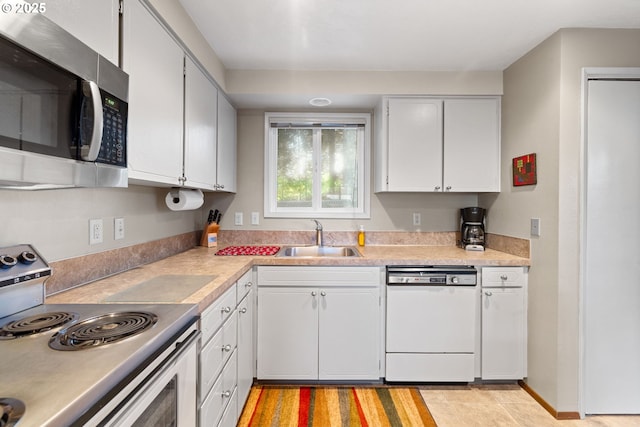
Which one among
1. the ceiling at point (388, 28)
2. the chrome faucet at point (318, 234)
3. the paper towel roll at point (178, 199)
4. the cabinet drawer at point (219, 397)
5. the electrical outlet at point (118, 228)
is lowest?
the cabinet drawer at point (219, 397)

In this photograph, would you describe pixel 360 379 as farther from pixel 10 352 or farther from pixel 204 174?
pixel 10 352

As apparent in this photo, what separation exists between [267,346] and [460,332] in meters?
1.38

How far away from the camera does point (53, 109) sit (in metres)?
0.82

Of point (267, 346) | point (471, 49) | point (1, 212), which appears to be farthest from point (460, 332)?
point (1, 212)

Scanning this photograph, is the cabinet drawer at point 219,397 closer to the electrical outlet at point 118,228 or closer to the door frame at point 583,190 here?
the electrical outlet at point 118,228

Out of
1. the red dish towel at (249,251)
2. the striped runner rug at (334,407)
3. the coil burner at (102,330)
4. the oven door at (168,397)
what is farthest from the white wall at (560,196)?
the coil burner at (102,330)

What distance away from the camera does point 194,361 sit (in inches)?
45.9

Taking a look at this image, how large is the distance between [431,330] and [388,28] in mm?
2042

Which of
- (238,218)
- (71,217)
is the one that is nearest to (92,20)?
(71,217)

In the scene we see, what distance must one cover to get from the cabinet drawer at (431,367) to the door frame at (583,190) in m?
0.61

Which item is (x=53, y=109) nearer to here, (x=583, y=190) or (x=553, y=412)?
(x=583, y=190)

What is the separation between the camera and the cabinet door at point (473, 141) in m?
2.51

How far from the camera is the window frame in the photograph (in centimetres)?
287

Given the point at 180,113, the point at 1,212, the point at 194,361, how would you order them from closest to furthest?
the point at 1,212 → the point at 194,361 → the point at 180,113
